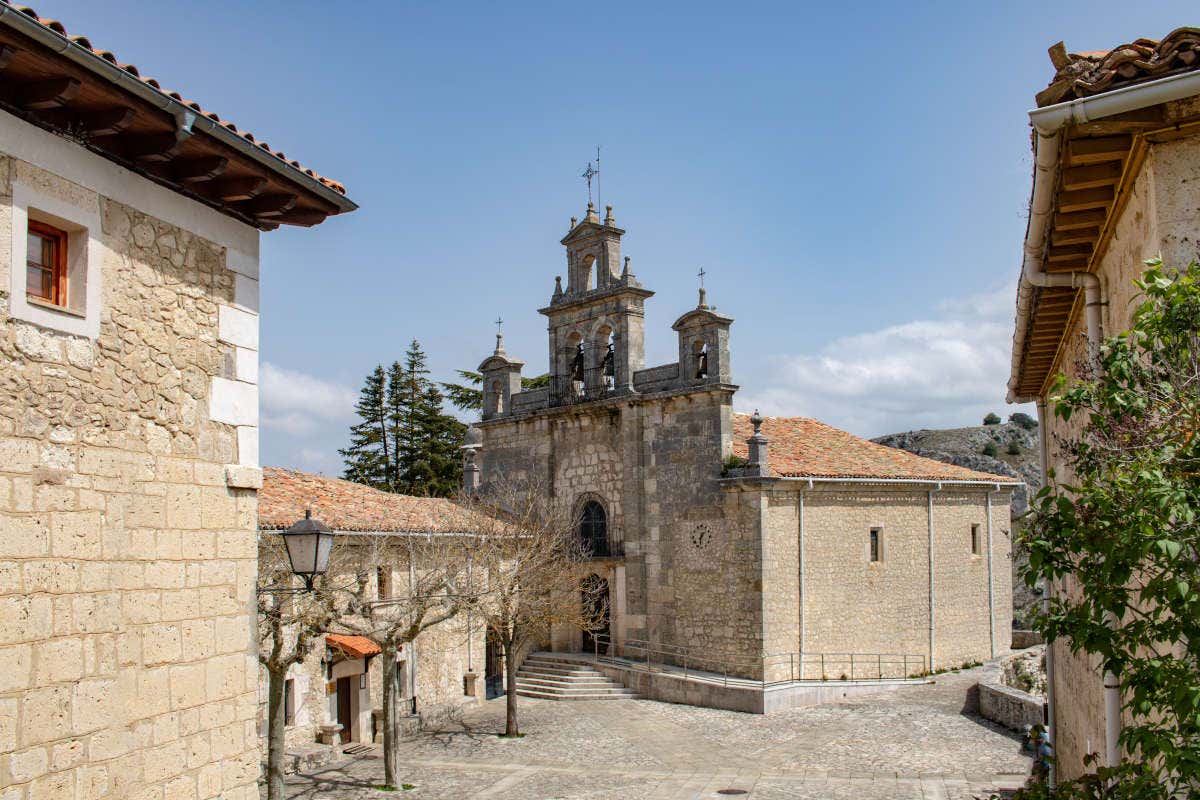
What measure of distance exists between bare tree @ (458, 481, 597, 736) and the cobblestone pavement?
1680 mm

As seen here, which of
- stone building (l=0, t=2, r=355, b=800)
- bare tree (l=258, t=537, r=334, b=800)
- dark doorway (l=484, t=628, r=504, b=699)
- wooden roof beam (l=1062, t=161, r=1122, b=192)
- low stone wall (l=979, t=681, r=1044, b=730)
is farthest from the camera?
dark doorway (l=484, t=628, r=504, b=699)

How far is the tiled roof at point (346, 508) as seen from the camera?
19516 mm

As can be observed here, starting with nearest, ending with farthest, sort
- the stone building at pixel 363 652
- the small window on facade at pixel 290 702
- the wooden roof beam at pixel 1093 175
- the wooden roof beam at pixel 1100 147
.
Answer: the wooden roof beam at pixel 1100 147 → the wooden roof beam at pixel 1093 175 → the small window on facade at pixel 290 702 → the stone building at pixel 363 652

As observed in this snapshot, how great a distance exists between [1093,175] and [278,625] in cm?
1266

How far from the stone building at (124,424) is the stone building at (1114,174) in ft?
16.0

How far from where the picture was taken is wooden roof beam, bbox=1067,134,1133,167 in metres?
4.84

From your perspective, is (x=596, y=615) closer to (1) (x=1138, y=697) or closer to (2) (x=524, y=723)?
(2) (x=524, y=723)

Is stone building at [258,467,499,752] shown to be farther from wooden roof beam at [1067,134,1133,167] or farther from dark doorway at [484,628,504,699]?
wooden roof beam at [1067,134,1133,167]

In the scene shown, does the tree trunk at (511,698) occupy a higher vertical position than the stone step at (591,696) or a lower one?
higher

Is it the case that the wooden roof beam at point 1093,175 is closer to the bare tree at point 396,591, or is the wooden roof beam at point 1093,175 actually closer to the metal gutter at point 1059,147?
the metal gutter at point 1059,147

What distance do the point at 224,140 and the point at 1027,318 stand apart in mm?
6577

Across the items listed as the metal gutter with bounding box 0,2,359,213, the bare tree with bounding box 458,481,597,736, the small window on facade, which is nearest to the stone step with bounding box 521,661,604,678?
the bare tree with bounding box 458,481,597,736

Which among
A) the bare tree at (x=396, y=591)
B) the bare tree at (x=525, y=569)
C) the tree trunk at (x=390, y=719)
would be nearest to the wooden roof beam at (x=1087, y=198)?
Result: the bare tree at (x=396, y=591)

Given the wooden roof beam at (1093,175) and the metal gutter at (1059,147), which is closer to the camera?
the metal gutter at (1059,147)
